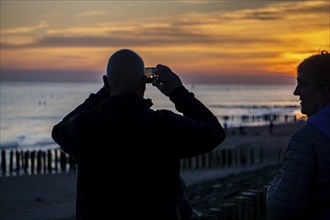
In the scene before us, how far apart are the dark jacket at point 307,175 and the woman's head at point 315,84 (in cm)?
10

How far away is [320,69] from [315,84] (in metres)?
0.09

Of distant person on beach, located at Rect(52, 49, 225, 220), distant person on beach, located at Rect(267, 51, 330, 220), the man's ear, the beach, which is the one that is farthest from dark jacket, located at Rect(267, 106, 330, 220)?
the beach

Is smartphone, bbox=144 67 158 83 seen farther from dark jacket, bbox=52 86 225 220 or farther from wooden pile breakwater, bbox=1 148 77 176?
wooden pile breakwater, bbox=1 148 77 176

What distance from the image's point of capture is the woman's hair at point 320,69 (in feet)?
9.91

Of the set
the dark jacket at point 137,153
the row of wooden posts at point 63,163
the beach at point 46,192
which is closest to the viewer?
the dark jacket at point 137,153

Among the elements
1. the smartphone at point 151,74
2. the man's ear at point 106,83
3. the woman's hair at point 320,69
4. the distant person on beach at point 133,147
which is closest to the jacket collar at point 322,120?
the woman's hair at point 320,69

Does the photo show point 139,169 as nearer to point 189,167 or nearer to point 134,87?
point 134,87

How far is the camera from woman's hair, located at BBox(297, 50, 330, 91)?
3020 mm

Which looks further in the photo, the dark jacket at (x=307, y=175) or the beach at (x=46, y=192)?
the beach at (x=46, y=192)

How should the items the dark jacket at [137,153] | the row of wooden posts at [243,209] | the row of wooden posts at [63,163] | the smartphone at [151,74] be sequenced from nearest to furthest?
the dark jacket at [137,153] < the smartphone at [151,74] < the row of wooden posts at [243,209] < the row of wooden posts at [63,163]

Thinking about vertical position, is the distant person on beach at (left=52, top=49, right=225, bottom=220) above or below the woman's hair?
below

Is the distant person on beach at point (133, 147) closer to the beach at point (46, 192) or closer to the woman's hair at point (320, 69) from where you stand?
the woman's hair at point (320, 69)

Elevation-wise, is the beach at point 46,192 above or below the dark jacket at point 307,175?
below

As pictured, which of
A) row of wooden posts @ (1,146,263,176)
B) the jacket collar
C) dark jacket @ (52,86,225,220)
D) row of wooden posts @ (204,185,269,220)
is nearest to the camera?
dark jacket @ (52,86,225,220)
